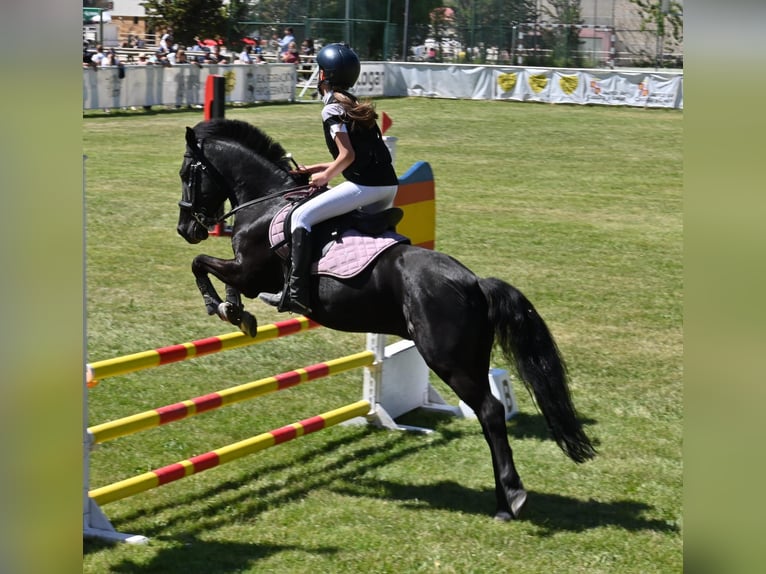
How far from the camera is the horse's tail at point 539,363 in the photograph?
5.62m

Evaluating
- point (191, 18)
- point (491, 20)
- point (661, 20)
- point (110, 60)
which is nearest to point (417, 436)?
point (110, 60)

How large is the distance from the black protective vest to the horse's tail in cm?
111

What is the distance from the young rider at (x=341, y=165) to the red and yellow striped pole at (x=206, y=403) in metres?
0.61

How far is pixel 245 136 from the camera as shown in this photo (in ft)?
22.7

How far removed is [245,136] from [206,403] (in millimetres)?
2036

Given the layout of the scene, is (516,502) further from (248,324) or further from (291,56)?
(291,56)

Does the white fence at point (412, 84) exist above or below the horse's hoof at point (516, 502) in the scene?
above

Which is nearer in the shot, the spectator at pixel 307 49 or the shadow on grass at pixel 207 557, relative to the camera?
the shadow on grass at pixel 207 557

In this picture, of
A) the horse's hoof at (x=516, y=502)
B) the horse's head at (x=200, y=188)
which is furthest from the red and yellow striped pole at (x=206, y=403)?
the horse's hoof at (x=516, y=502)

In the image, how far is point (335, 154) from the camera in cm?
624

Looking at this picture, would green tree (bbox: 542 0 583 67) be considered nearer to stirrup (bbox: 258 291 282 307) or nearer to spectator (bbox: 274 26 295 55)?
spectator (bbox: 274 26 295 55)

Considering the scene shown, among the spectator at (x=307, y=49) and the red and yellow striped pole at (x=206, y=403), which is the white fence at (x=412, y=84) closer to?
the spectator at (x=307, y=49)
